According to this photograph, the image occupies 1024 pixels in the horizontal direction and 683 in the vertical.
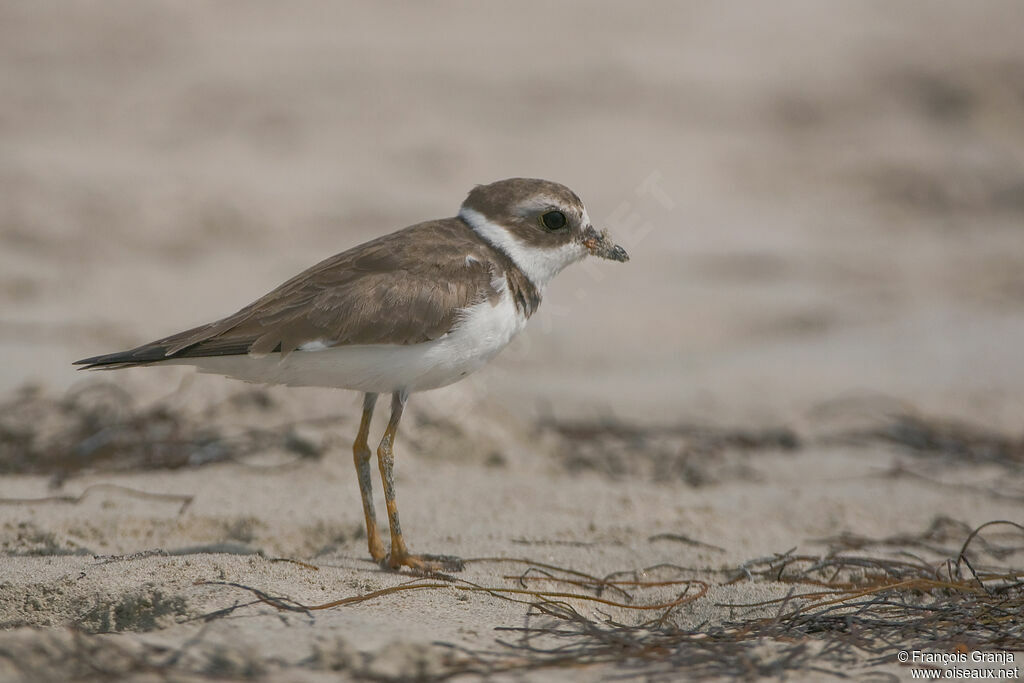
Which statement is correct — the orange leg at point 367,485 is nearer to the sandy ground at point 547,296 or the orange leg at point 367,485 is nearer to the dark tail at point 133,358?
the sandy ground at point 547,296

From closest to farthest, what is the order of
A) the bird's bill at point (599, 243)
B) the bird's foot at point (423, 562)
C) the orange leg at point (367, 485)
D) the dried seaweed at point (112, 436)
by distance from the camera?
the bird's foot at point (423, 562), the orange leg at point (367, 485), the bird's bill at point (599, 243), the dried seaweed at point (112, 436)

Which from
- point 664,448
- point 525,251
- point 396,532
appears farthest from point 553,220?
point 664,448

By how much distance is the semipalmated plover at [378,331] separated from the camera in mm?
4172

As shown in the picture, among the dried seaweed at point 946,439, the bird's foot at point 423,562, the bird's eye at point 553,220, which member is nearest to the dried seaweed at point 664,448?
the dried seaweed at point 946,439

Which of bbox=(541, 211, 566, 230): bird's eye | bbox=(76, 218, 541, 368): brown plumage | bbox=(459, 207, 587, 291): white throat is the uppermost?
bbox=(541, 211, 566, 230): bird's eye

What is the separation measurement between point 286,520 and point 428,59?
9.60 metres

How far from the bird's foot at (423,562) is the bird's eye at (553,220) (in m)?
1.50

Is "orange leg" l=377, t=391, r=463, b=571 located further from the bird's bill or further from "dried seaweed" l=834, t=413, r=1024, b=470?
"dried seaweed" l=834, t=413, r=1024, b=470

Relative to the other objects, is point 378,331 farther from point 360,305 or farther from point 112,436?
point 112,436

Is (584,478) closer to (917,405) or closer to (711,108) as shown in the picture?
(917,405)

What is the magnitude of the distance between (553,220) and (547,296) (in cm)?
487

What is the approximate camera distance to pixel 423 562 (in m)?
4.20
